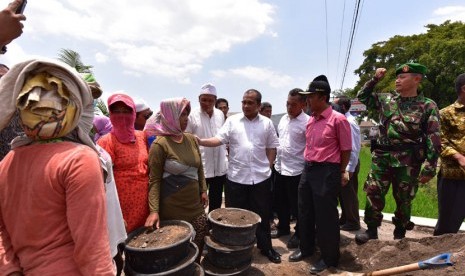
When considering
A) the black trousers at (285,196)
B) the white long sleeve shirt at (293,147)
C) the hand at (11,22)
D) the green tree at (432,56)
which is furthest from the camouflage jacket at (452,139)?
the green tree at (432,56)

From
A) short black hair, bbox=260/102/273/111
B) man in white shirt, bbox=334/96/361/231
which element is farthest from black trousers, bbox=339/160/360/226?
short black hair, bbox=260/102/273/111

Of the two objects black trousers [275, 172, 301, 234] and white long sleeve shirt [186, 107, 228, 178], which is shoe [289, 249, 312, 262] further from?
white long sleeve shirt [186, 107, 228, 178]

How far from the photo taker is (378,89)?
25047 millimetres

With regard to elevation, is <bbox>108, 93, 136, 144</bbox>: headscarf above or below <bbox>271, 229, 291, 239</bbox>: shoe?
above

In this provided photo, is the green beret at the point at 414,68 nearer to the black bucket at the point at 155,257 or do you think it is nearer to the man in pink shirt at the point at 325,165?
the man in pink shirt at the point at 325,165

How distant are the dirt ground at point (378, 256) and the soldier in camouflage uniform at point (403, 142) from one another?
388 mm

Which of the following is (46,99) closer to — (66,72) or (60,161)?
(66,72)

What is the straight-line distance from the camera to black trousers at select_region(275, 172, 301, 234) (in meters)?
4.65

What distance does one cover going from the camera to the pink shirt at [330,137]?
3.55m

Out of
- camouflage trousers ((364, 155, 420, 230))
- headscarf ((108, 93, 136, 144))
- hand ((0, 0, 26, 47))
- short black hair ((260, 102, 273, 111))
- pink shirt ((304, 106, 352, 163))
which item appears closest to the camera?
hand ((0, 0, 26, 47))

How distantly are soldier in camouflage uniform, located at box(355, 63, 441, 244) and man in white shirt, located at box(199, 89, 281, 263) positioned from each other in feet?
4.48

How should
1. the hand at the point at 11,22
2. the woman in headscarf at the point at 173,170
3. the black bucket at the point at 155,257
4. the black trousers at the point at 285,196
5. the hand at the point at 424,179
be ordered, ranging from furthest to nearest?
the black trousers at the point at 285,196 < the hand at the point at 424,179 < the woman in headscarf at the point at 173,170 < the black bucket at the point at 155,257 < the hand at the point at 11,22

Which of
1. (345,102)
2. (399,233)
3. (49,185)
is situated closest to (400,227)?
(399,233)

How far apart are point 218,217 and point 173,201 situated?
0.70 metres
